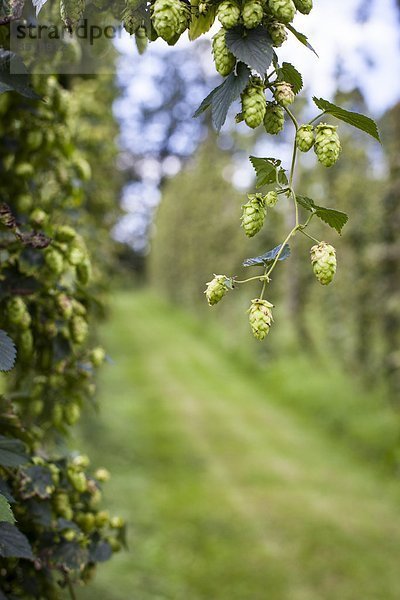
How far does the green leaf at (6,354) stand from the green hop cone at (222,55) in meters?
0.70

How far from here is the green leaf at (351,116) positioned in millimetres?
1219

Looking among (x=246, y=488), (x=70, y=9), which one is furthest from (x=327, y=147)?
(x=246, y=488)

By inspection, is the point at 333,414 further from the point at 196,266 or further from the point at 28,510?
the point at 196,266

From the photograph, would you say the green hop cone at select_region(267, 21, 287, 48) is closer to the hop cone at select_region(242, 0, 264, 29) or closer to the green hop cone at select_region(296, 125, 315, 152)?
the hop cone at select_region(242, 0, 264, 29)

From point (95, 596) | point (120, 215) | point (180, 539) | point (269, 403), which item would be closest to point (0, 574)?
point (95, 596)

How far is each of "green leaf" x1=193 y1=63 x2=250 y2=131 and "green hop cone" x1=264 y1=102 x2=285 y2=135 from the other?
0.09 metres

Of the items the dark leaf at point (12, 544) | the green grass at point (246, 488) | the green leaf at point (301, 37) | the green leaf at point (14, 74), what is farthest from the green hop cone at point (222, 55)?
the green grass at point (246, 488)

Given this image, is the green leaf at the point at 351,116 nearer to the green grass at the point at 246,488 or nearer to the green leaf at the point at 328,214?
the green leaf at the point at 328,214

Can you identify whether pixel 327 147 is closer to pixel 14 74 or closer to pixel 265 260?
pixel 265 260

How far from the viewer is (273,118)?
126 cm

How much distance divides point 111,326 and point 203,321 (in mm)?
2546

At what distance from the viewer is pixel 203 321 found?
60.5 feet

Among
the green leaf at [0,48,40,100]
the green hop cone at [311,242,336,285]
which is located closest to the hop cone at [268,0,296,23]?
the green hop cone at [311,242,336,285]

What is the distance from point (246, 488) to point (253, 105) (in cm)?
533
